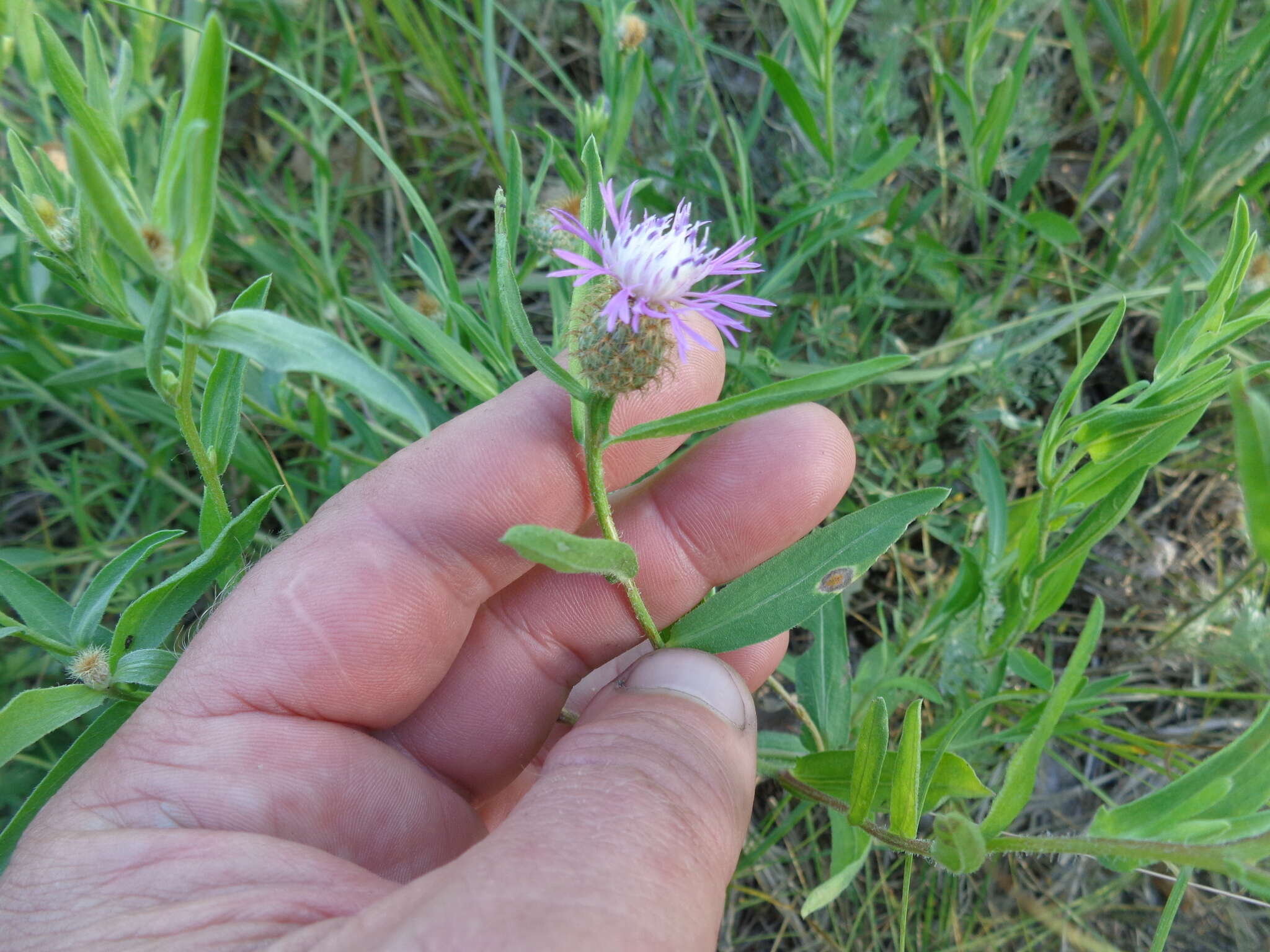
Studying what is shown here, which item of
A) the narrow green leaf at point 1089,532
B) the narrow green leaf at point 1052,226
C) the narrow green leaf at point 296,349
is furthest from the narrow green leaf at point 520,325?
the narrow green leaf at point 1052,226

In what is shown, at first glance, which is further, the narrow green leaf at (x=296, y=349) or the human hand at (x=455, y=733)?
the human hand at (x=455, y=733)

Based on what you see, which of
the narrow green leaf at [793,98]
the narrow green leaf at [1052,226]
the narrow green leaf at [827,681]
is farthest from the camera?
the narrow green leaf at [1052,226]

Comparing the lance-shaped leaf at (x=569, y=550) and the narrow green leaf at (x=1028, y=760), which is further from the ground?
the lance-shaped leaf at (x=569, y=550)

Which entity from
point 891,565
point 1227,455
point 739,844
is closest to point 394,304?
point 739,844

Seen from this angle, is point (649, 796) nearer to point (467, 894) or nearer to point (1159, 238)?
point (467, 894)

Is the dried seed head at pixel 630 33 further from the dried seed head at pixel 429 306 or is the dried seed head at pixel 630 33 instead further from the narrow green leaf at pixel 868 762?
the narrow green leaf at pixel 868 762

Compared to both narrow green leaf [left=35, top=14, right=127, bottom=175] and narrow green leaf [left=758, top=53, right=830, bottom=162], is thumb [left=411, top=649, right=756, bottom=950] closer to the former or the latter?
narrow green leaf [left=35, top=14, right=127, bottom=175]
